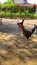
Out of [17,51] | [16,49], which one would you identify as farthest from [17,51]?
[16,49]

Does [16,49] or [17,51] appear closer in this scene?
[17,51]

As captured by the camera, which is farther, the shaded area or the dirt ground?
the shaded area

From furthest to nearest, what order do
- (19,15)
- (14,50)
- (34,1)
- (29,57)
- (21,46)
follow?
(34,1) → (19,15) → (21,46) → (14,50) → (29,57)

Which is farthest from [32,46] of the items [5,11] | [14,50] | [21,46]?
[5,11]

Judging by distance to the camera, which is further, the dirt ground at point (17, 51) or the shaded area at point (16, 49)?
the shaded area at point (16, 49)

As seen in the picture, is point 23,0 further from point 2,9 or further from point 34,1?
point 2,9

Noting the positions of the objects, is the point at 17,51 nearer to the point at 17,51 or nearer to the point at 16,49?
the point at 17,51

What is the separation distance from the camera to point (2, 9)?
16.8 m

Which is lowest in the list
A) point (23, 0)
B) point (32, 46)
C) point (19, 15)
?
point (23, 0)

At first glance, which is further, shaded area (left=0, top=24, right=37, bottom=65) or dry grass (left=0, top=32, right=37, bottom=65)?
shaded area (left=0, top=24, right=37, bottom=65)

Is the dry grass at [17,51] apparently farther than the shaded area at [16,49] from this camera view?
No

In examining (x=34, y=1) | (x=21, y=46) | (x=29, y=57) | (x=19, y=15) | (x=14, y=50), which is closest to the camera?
(x=29, y=57)

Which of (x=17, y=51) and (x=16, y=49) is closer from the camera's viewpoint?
(x=17, y=51)

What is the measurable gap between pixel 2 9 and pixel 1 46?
10003 mm
